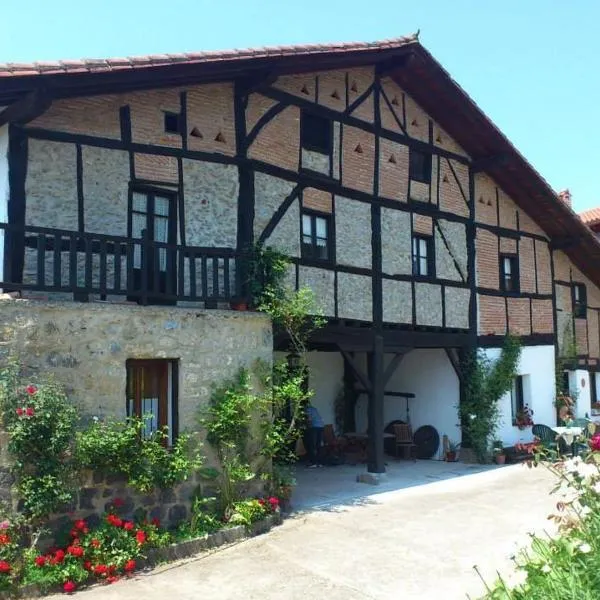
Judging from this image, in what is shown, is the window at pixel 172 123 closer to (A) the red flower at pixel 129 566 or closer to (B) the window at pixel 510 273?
(A) the red flower at pixel 129 566

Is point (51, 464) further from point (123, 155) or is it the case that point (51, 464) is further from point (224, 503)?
point (123, 155)

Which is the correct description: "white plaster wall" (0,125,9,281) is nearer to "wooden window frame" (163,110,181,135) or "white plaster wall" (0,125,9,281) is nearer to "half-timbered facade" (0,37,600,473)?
"half-timbered facade" (0,37,600,473)

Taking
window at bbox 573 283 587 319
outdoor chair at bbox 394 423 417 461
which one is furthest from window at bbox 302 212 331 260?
window at bbox 573 283 587 319

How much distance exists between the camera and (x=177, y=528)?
26.4 ft

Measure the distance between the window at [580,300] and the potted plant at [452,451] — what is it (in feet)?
19.6

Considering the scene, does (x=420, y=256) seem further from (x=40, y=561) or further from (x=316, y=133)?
(x=40, y=561)

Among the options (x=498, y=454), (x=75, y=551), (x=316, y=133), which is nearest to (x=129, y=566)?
(x=75, y=551)

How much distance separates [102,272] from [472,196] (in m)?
9.55

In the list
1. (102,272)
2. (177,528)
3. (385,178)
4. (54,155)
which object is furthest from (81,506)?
(385,178)

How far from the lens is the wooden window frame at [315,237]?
36.1 feet

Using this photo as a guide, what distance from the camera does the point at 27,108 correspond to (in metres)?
7.65

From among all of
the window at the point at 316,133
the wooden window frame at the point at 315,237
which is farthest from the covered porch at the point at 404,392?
the window at the point at 316,133

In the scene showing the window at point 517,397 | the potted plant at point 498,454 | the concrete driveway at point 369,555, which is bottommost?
the concrete driveway at point 369,555

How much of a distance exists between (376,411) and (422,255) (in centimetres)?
346
